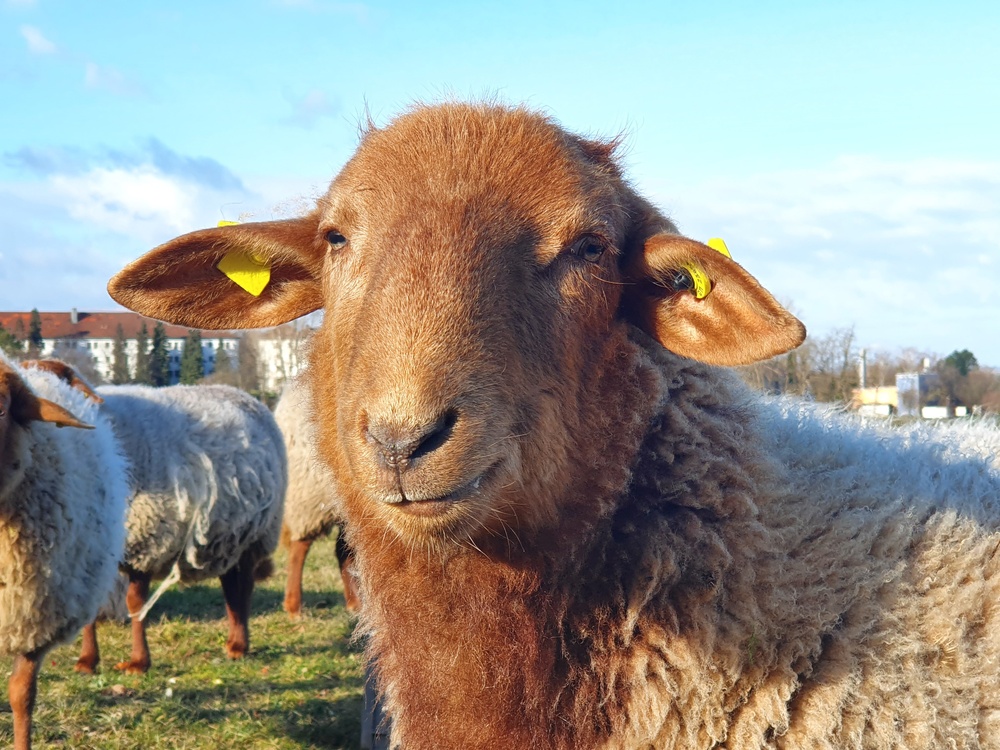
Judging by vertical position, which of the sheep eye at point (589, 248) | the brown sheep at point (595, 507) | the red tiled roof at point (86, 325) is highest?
the red tiled roof at point (86, 325)

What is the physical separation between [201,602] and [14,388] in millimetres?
5851

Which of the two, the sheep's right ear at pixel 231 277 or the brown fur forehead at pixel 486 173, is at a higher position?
the brown fur forehead at pixel 486 173

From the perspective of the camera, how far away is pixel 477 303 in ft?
7.54

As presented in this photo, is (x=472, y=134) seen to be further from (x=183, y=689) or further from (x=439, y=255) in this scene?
(x=183, y=689)

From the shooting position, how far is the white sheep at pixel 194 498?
8391 millimetres

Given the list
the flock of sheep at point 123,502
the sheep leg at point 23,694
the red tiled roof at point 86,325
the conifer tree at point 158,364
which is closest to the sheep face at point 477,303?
the flock of sheep at point 123,502

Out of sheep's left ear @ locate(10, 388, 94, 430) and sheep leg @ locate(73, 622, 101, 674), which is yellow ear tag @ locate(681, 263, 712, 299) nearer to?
sheep's left ear @ locate(10, 388, 94, 430)

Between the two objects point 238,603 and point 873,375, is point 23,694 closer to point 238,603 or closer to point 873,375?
point 238,603

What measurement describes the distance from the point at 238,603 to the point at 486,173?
7324 millimetres

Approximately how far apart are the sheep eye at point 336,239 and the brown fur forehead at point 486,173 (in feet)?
0.18

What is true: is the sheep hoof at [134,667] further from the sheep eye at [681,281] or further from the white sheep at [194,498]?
the sheep eye at [681,281]

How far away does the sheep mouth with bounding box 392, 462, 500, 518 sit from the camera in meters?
2.11

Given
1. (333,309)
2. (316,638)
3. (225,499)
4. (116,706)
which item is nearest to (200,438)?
(225,499)

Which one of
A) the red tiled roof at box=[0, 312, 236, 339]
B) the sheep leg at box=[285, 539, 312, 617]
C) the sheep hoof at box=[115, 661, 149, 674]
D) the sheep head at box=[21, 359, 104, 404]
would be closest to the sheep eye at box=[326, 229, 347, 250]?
the sheep head at box=[21, 359, 104, 404]
